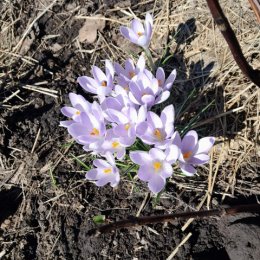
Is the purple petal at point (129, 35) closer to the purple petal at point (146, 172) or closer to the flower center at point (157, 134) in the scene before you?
the flower center at point (157, 134)

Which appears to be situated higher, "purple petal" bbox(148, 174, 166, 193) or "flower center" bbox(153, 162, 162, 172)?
"flower center" bbox(153, 162, 162, 172)

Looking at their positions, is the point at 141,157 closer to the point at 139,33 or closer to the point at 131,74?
the point at 131,74

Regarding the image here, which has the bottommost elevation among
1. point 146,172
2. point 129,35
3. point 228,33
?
point 146,172

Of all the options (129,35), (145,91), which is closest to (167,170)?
(145,91)

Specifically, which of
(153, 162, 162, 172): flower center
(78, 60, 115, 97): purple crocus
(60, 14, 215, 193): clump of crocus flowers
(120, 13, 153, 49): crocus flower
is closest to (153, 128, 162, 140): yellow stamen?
(60, 14, 215, 193): clump of crocus flowers

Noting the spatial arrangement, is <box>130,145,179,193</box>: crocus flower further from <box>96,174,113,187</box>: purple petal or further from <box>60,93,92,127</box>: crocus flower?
<box>60,93,92,127</box>: crocus flower
